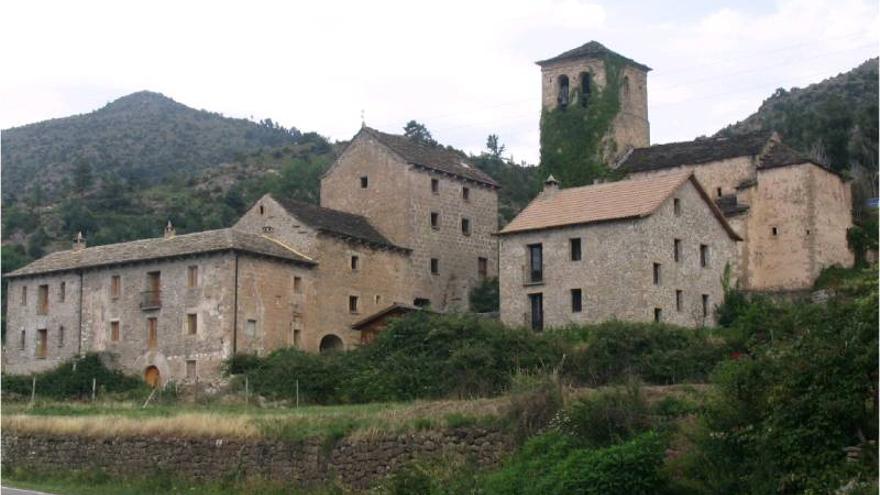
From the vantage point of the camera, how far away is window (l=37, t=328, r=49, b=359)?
57.5 metres

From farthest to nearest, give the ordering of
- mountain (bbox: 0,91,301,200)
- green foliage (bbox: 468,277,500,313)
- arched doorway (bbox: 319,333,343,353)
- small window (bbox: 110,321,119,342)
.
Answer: mountain (bbox: 0,91,301,200) < green foliage (bbox: 468,277,500,313) < arched doorway (bbox: 319,333,343,353) < small window (bbox: 110,321,119,342)

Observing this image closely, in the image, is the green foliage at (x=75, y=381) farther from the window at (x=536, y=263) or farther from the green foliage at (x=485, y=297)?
the green foliage at (x=485, y=297)

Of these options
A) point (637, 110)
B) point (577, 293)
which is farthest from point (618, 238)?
point (637, 110)

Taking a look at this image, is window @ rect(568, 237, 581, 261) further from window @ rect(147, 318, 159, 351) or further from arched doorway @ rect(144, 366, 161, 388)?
arched doorway @ rect(144, 366, 161, 388)

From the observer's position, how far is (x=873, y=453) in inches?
802

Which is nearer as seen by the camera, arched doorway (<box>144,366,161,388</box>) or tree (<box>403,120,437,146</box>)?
arched doorway (<box>144,366,161,388</box>)

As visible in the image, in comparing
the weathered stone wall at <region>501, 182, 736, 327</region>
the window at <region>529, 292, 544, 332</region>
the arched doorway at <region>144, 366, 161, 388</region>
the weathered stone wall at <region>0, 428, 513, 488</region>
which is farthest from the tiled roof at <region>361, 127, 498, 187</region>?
the weathered stone wall at <region>0, 428, 513, 488</region>

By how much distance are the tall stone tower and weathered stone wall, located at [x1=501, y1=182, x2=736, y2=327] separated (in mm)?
13183

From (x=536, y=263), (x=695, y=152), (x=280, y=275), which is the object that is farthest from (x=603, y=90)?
(x=280, y=275)

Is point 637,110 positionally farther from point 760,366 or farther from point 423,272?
point 760,366

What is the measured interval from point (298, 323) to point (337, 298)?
2518 mm

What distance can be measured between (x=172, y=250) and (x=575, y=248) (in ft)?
51.6

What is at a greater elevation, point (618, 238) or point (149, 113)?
point (149, 113)

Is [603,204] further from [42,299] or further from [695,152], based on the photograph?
[42,299]
